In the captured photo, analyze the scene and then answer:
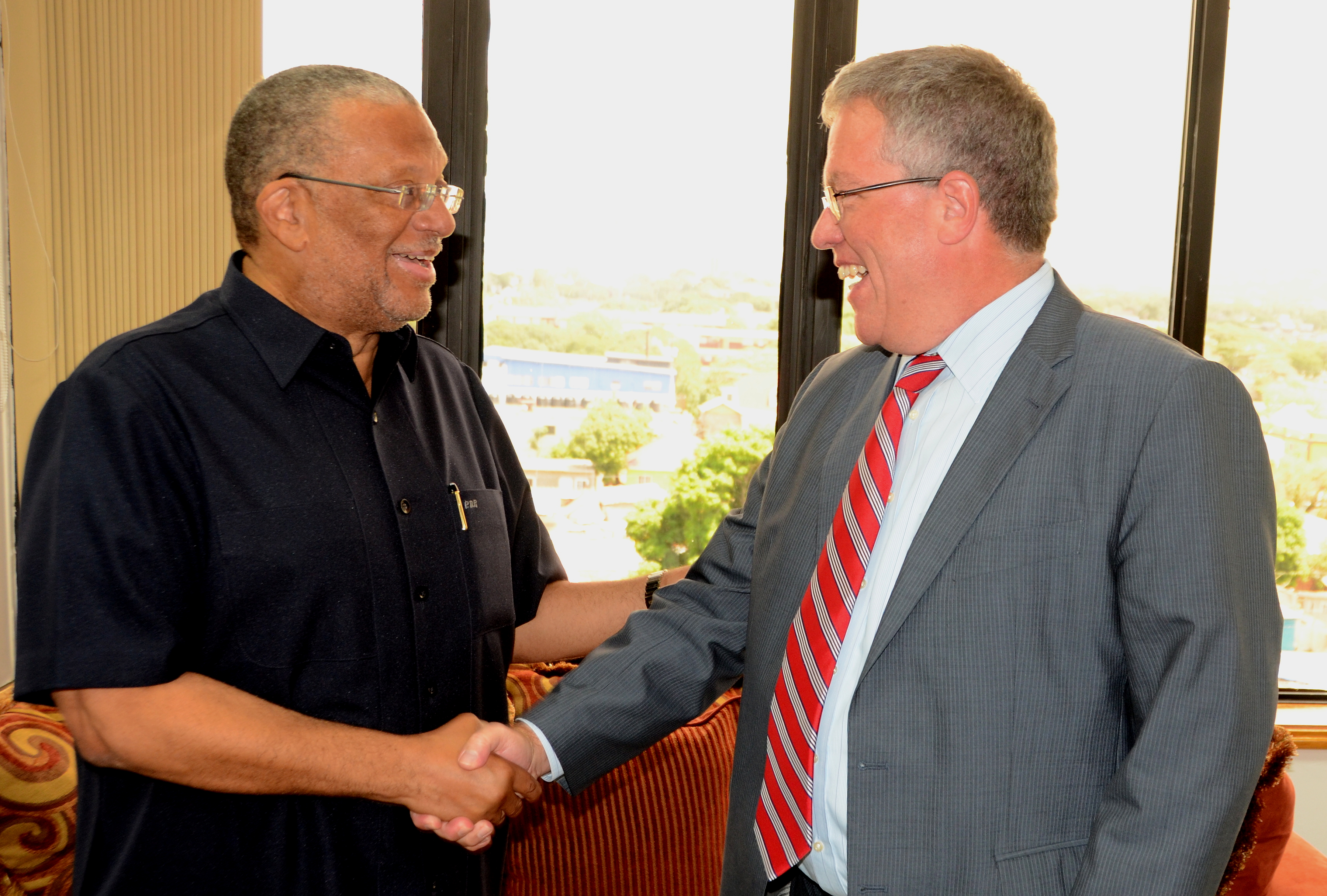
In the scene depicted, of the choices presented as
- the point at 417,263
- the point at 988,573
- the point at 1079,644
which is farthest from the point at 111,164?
the point at 1079,644

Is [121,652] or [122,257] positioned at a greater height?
[122,257]

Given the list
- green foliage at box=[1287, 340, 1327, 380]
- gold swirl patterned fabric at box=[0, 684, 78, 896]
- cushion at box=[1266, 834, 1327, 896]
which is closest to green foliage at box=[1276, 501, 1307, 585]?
green foliage at box=[1287, 340, 1327, 380]

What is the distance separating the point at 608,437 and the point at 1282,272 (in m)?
1.93

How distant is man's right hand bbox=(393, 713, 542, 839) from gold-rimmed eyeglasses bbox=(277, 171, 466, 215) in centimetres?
79

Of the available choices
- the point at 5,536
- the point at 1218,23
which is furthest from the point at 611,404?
the point at 1218,23

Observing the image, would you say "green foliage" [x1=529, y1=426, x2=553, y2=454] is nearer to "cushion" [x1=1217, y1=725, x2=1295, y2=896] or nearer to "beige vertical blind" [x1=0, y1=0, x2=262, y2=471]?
"beige vertical blind" [x1=0, y1=0, x2=262, y2=471]

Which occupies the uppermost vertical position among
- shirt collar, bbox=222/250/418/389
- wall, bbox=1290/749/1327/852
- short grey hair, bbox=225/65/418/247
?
short grey hair, bbox=225/65/418/247

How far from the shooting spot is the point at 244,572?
4.37ft

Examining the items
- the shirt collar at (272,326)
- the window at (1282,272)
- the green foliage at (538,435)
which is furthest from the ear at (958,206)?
the window at (1282,272)

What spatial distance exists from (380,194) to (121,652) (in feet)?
2.42

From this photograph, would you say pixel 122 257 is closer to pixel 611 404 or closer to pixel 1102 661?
pixel 611 404

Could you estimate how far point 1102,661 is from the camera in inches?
45.3

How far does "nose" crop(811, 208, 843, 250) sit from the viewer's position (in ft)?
4.74

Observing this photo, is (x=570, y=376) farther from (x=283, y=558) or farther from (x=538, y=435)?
(x=283, y=558)
